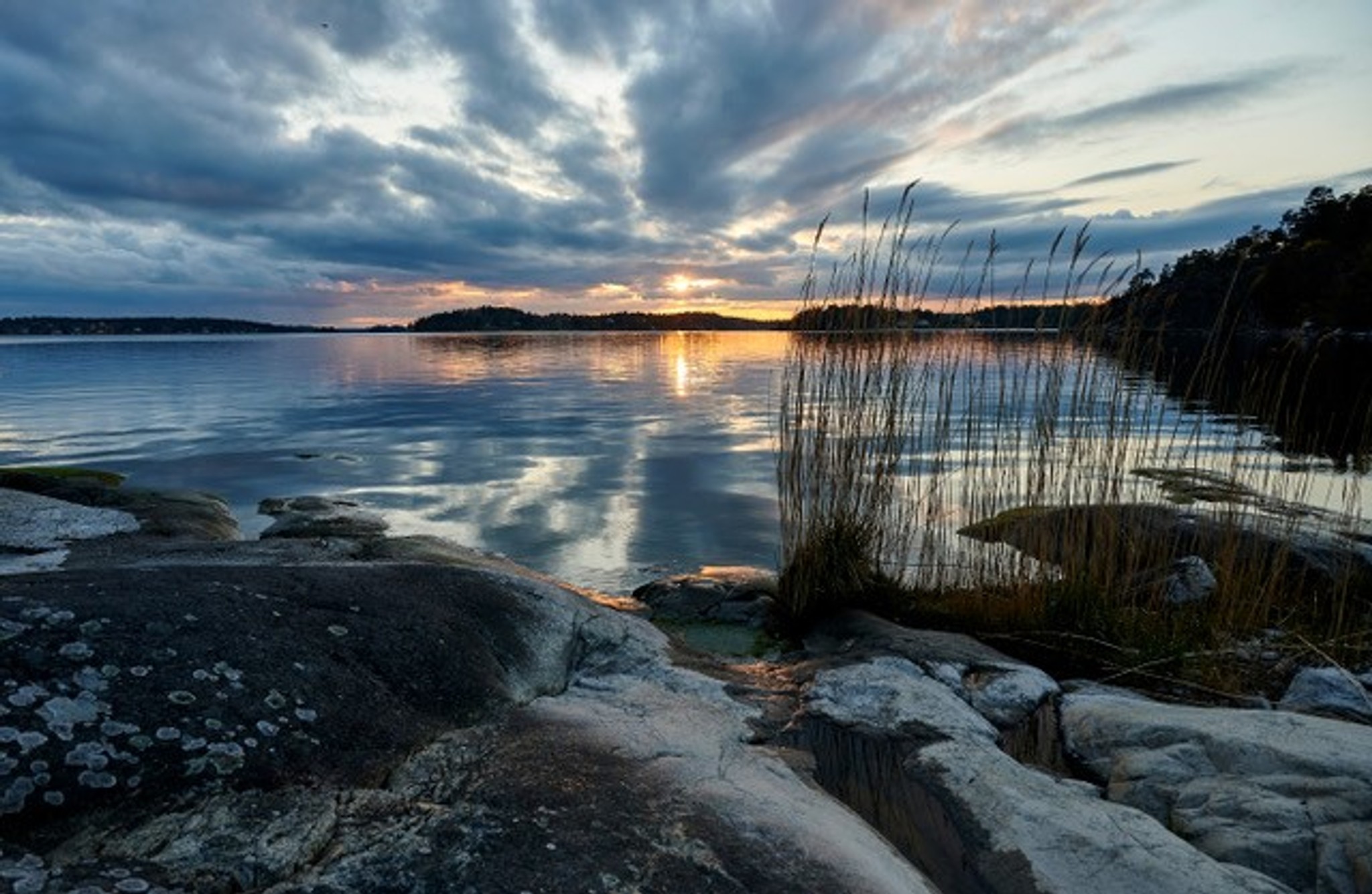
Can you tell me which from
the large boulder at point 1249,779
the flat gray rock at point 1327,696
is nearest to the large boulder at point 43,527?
the large boulder at point 1249,779

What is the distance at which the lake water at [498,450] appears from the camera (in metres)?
11.8

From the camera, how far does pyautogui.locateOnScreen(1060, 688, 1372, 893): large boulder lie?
11.5 ft

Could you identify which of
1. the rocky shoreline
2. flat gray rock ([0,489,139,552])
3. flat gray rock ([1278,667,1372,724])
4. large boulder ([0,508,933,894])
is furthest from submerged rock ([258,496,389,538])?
flat gray rock ([1278,667,1372,724])

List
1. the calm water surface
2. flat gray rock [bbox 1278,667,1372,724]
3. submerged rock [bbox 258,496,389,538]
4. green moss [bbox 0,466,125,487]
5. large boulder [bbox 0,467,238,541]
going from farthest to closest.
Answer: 1. the calm water surface
2. green moss [bbox 0,466,125,487]
3. submerged rock [bbox 258,496,389,538]
4. large boulder [bbox 0,467,238,541]
5. flat gray rock [bbox 1278,667,1372,724]

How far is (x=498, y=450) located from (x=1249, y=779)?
17664mm

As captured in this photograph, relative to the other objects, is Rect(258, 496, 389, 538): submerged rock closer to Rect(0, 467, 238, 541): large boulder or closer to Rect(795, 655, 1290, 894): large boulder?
Rect(0, 467, 238, 541): large boulder

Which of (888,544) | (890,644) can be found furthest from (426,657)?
(888,544)

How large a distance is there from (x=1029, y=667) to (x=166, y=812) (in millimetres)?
5525

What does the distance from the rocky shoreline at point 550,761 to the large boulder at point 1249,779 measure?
16 millimetres

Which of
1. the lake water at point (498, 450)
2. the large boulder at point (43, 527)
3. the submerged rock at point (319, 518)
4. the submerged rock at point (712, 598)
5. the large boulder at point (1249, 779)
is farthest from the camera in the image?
the lake water at point (498, 450)

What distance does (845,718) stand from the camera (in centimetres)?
492

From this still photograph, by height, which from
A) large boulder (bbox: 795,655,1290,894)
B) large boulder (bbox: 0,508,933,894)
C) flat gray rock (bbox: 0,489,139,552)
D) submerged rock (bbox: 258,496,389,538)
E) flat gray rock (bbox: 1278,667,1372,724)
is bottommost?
submerged rock (bbox: 258,496,389,538)

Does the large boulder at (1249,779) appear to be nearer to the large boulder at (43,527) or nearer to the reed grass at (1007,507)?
the reed grass at (1007,507)

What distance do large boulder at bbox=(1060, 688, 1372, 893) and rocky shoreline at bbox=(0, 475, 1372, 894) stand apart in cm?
2
